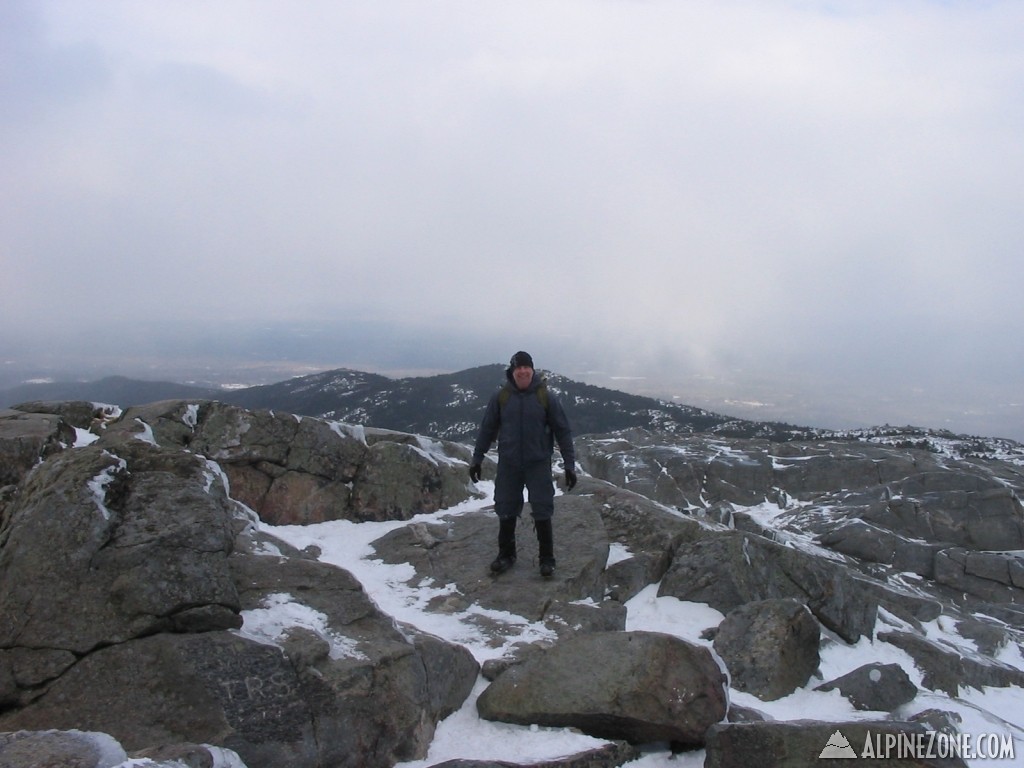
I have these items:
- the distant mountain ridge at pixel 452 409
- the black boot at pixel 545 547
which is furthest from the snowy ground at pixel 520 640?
the distant mountain ridge at pixel 452 409

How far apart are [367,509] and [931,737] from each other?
12.8 metres

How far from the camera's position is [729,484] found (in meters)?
74.4

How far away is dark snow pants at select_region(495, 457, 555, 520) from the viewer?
11.2 metres

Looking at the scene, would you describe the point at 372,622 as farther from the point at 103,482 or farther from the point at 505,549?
the point at 505,549

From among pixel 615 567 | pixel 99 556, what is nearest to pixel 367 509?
pixel 615 567

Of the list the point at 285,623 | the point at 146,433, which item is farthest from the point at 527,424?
the point at 146,433

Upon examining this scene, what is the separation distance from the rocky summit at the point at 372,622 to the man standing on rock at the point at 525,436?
1.87 metres

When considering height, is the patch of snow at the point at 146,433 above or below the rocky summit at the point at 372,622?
above

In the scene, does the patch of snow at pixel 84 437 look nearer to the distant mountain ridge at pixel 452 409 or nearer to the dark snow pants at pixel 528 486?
the dark snow pants at pixel 528 486

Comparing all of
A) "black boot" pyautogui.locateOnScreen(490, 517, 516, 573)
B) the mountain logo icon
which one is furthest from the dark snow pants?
the mountain logo icon

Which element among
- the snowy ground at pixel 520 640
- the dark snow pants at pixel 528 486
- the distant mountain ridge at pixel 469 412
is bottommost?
the distant mountain ridge at pixel 469 412

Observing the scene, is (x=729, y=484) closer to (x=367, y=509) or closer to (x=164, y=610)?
(x=367, y=509)

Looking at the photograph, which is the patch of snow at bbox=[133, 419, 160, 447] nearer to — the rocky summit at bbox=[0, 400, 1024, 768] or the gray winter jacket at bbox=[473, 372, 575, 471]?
the rocky summit at bbox=[0, 400, 1024, 768]

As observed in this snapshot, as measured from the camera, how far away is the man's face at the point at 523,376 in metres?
11.0
